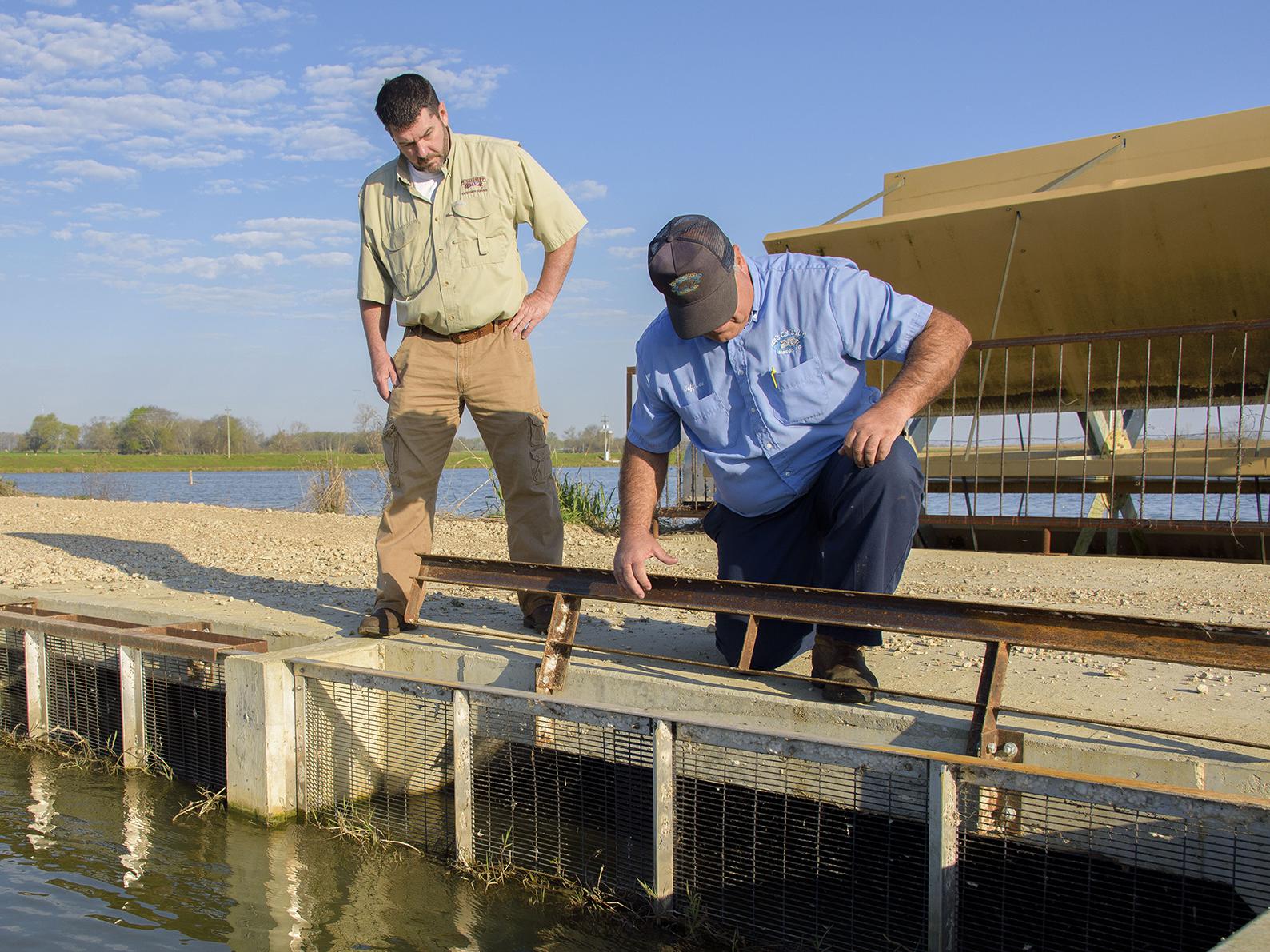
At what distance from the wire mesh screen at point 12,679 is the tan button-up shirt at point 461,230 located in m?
2.76

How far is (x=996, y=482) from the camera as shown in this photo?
12430 millimetres

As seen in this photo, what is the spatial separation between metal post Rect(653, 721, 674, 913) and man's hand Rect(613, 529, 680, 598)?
60 centimetres

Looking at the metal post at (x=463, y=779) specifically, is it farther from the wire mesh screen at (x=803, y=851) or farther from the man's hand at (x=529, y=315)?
the man's hand at (x=529, y=315)

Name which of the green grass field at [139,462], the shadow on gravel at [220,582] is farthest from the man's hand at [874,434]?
the green grass field at [139,462]

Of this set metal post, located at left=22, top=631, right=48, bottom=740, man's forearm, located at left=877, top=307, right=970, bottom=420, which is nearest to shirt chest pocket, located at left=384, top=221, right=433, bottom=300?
man's forearm, located at left=877, top=307, right=970, bottom=420

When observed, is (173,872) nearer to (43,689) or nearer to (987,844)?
(43,689)

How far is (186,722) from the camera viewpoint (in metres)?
4.90

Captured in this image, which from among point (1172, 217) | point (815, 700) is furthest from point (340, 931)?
point (1172, 217)

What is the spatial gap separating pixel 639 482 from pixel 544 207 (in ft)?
5.76

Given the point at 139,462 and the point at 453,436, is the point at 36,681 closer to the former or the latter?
the point at 453,436

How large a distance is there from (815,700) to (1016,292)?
8177 millimetres

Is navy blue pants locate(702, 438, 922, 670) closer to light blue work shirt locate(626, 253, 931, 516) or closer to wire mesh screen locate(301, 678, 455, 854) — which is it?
light blue work shirt locate(626, 253, 931, 516)

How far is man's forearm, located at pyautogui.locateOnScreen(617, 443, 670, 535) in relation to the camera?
3740 mm

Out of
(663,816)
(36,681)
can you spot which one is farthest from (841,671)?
(36,681)
